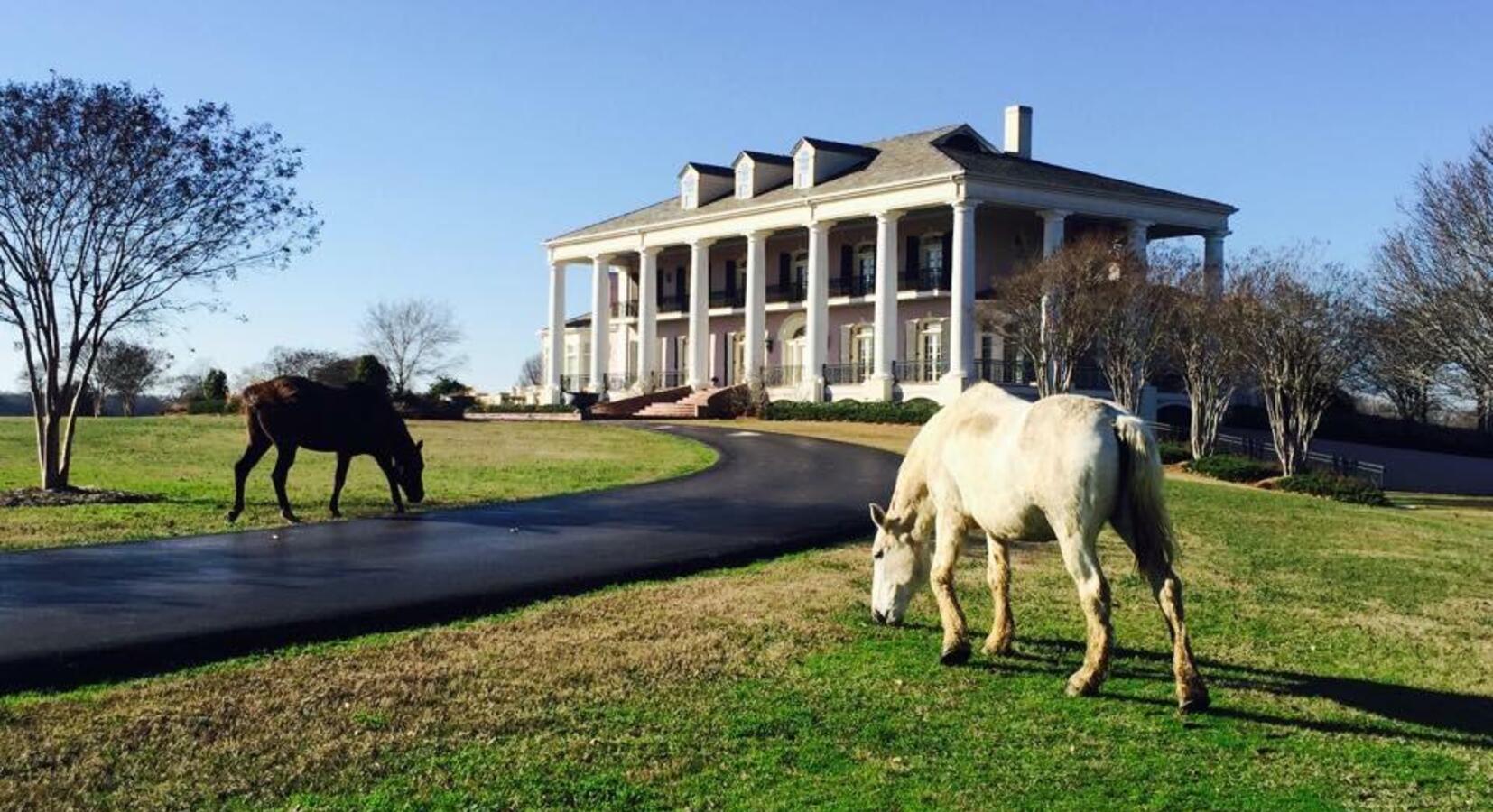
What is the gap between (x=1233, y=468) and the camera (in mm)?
29594

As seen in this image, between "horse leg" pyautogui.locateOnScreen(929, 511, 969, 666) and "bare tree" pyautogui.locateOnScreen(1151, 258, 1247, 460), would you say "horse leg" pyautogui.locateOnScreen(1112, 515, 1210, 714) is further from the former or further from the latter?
"bare tree" pyautogui.locateOnScreen(1151, 258, 1247, 460)

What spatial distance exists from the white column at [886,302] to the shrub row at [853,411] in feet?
6.32

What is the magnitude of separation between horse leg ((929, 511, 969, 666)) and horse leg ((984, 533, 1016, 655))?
0.34 m

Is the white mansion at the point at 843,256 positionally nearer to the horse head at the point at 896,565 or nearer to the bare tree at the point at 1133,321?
the bare tree at the point at 1133,321

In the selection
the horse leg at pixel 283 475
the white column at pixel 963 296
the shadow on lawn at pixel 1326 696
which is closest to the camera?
the shadow on lawn at pixel 1326 696

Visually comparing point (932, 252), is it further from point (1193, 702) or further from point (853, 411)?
point (1193, 702)

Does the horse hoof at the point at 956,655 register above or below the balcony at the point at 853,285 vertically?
below

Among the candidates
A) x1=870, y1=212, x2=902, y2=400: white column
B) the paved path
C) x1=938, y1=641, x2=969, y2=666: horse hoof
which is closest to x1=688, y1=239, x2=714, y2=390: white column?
x1=870, y1=212, x2=902, y2=400: white column

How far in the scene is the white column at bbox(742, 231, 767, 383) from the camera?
52.4 metres

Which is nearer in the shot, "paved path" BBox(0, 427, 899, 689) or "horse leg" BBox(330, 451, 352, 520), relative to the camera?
"paved path" BBox(0, 427, 899, 689)

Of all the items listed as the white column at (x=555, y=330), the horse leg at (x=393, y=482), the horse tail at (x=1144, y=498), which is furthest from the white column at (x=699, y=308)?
A: the horse tail at (x=1144, y=498)

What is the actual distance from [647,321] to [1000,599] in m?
49.7

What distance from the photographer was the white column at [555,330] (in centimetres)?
6225

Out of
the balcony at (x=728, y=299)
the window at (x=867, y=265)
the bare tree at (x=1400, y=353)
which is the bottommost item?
the bare tree at (x=1400, y=353)
